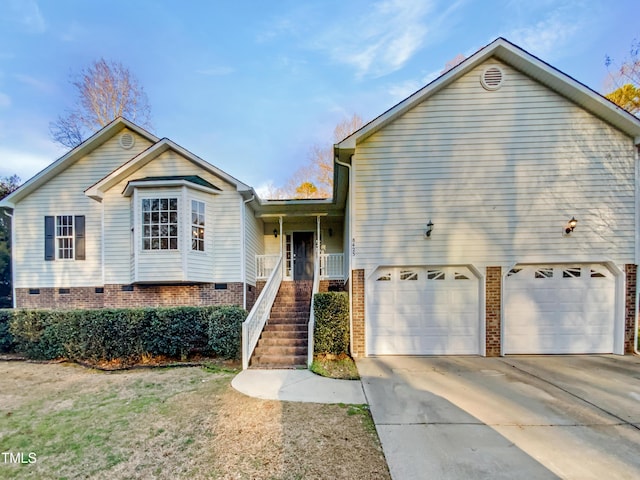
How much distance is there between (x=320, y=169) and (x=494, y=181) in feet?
56.3

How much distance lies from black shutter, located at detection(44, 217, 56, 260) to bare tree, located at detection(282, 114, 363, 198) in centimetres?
1486

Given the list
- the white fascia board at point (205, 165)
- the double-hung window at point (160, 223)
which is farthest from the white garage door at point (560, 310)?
the double-hung window at point (160, 223)

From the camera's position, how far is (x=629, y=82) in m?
12.7

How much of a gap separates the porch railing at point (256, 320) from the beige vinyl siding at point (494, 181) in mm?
2821

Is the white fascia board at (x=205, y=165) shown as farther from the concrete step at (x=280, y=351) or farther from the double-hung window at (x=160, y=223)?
the concrete step at (x=280, y=351)

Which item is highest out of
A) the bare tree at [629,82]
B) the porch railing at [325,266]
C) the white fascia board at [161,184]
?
the bare tree at [629,82]

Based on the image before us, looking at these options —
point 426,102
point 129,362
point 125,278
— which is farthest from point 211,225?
point 426,102

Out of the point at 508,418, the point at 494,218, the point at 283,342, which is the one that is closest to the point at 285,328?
the point at 283,342

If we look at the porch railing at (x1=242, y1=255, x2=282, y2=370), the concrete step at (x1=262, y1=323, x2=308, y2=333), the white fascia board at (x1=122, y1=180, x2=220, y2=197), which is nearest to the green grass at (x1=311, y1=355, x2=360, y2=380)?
the concrete step at (x1=262, y1=323, x2=308, y2=333)

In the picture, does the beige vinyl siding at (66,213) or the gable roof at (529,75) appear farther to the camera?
the beige vinyl siding at (66,213)

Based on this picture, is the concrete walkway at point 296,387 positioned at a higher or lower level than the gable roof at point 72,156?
lower

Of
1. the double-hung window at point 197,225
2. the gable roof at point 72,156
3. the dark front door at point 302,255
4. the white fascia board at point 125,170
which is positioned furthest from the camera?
the dark front door at point 302,255

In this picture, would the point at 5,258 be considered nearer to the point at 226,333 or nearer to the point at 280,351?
the point at 226,333

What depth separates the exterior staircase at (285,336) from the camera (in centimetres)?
697
